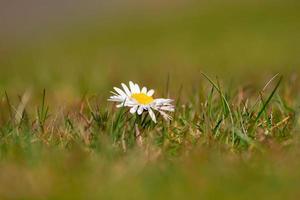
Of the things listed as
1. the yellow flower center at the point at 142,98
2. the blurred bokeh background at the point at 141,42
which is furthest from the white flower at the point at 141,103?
the blurred bokeh background at the point at 141,42

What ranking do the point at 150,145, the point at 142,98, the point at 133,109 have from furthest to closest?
the point at 142,98 < the point at 133,109 < the point at 150,145

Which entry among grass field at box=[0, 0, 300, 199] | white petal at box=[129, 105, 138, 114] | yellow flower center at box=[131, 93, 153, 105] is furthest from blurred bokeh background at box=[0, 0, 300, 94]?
white petal at box=[129, 105, 138, 114]

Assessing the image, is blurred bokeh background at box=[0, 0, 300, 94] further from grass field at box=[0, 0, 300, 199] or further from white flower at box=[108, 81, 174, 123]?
white flower at box=[108, 81, 174, 123]

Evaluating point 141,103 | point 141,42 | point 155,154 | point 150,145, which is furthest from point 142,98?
point 141,42

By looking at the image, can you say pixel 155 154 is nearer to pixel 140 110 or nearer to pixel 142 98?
pixel 140 110

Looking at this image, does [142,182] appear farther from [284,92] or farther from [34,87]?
[34,87]
